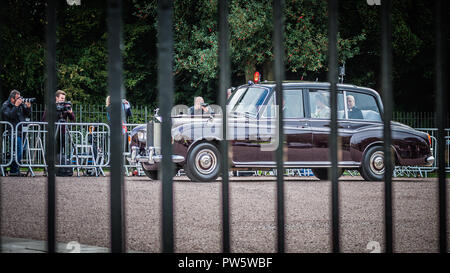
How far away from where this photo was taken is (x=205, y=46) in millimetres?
22125

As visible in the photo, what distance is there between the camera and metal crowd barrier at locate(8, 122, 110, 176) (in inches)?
457

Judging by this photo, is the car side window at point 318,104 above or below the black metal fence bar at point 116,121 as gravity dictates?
above

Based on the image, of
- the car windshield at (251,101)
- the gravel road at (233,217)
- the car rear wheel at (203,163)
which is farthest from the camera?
the car windshield at (251,101)

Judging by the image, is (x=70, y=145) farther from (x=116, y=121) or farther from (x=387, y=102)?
(x=387, y=102)

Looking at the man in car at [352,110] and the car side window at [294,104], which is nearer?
the car side window at [294,104]

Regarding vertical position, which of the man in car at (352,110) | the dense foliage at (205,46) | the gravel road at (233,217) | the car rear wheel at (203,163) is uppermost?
the dense foliage at (205,46)

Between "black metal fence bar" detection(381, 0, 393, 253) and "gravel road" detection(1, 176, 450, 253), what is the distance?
175 centimetres

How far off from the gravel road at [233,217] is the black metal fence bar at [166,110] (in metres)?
1.89

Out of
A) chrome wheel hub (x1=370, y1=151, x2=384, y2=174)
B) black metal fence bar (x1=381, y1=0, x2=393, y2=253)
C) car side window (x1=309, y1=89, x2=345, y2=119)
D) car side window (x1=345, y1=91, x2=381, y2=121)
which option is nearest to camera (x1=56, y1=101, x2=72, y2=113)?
car side window (x1=309, y1=89, x2=345, y2=119)

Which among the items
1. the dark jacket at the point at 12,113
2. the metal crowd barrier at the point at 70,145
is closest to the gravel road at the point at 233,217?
the metal crowd barrier at the point at 70,145

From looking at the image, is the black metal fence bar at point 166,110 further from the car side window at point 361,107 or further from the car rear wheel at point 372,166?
the car side window at point 361,107

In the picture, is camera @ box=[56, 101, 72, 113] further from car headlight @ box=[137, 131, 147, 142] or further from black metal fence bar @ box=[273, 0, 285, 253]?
black metal fence bar @ box=[273, 0, 285, 253]

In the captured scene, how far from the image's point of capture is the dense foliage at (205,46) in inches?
818

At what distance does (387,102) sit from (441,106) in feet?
0.71
